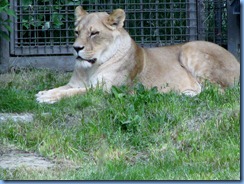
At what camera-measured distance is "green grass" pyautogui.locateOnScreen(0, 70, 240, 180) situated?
529cm

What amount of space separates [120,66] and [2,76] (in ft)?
5.65

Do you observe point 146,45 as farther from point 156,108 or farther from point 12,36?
point 156,108

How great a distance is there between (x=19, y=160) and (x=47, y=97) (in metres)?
1.58

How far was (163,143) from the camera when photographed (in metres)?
5.90

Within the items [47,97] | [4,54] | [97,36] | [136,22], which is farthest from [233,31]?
[47,97]

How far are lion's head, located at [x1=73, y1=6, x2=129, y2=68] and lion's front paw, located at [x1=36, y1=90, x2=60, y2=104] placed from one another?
1.46 ft

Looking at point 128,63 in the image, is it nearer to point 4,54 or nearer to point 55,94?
point 55,94

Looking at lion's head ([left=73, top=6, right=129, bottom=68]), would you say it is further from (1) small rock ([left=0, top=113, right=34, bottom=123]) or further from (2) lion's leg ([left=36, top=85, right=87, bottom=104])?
(1) small rock ([left=0, top=113, right=34, bottom=123])

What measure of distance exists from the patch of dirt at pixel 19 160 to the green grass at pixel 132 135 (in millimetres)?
70

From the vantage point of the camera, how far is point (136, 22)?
9.23 meters

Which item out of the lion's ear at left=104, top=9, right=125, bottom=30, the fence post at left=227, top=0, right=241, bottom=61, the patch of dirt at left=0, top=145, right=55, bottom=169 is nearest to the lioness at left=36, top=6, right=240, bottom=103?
the lion's ear at left=104, top=9, right=125, bottom=30

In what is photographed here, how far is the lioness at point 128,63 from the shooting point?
7.40m

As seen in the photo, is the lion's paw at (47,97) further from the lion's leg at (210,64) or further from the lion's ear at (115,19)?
the lion's leg at (210,64)

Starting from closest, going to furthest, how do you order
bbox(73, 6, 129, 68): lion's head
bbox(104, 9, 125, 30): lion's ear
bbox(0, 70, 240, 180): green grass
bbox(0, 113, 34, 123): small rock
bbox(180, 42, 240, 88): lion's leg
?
bbox(0, 70, 240, 180): green grass, bbox(0, 113, 34, 123): small rock, bbox(73, 6, 129, 68): lion's head, bbox(104, 9, 125, 30): lion's ear, bbox(180, 42, 240, 88): lion's leg
